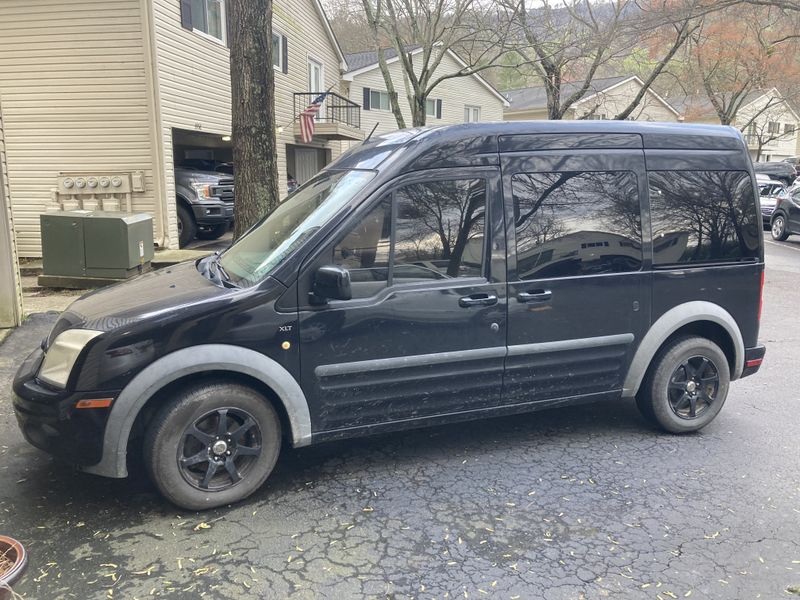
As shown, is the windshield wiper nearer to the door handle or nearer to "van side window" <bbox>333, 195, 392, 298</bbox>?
"van side window" <bbox>333, 195, 392, 298</bbox>

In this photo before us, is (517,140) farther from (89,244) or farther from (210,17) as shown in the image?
(210,17)

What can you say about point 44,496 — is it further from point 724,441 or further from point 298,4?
point 298,4

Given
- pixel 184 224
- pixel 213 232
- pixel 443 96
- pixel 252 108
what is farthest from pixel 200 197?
pixel 443 96

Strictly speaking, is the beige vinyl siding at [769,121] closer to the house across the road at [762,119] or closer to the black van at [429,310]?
the house across the road at [762,119]

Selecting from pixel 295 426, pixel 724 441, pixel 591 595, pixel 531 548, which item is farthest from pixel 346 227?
pixel 724 441

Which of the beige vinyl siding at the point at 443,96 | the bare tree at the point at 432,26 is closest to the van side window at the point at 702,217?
the bare tree at the point at 432,26

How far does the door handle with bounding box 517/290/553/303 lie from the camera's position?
4.02 m

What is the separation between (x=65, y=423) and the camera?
129 inches

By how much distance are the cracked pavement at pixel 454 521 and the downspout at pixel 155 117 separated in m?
7.91

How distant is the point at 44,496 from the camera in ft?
12.0

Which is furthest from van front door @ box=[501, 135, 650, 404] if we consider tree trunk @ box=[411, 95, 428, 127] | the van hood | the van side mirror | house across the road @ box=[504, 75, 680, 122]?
house across the road @ box=[504, 75, 680, 122]

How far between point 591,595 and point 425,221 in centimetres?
213

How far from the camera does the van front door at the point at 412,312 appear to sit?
364cm

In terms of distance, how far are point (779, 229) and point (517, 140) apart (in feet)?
55.2
